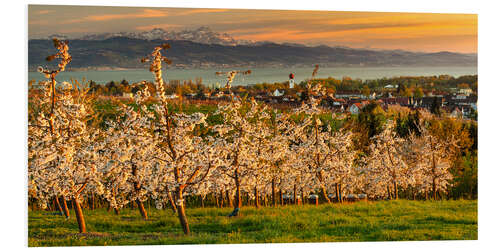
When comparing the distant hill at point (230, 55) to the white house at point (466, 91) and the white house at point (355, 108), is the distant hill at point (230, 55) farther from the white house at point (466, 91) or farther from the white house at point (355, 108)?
the white house at point (355, 108)

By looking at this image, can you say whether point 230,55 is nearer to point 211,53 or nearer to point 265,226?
point 211,53

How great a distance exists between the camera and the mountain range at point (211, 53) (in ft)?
35.3

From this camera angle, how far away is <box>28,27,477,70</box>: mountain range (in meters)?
10.8

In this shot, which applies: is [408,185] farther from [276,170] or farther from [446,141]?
[276,170]

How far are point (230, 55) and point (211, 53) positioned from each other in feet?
1.43

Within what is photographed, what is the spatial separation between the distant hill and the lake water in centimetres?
14

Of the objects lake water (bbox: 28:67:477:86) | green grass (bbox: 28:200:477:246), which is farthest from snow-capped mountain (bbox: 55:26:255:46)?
green grass (bbox: 28:200:477:246)

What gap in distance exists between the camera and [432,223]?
10562 mm

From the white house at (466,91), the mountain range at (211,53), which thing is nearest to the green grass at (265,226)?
the white house at (466,91)

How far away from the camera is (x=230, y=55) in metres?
11.2

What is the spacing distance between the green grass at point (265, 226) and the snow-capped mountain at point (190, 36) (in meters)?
3.69

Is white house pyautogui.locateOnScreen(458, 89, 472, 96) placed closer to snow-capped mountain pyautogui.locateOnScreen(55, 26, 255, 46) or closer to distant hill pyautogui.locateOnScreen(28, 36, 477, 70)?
distant hill pyautogui.locateOnScreen(28, 36, 477, 70)

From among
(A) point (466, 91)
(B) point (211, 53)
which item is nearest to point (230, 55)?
(B) point (211, 53)
